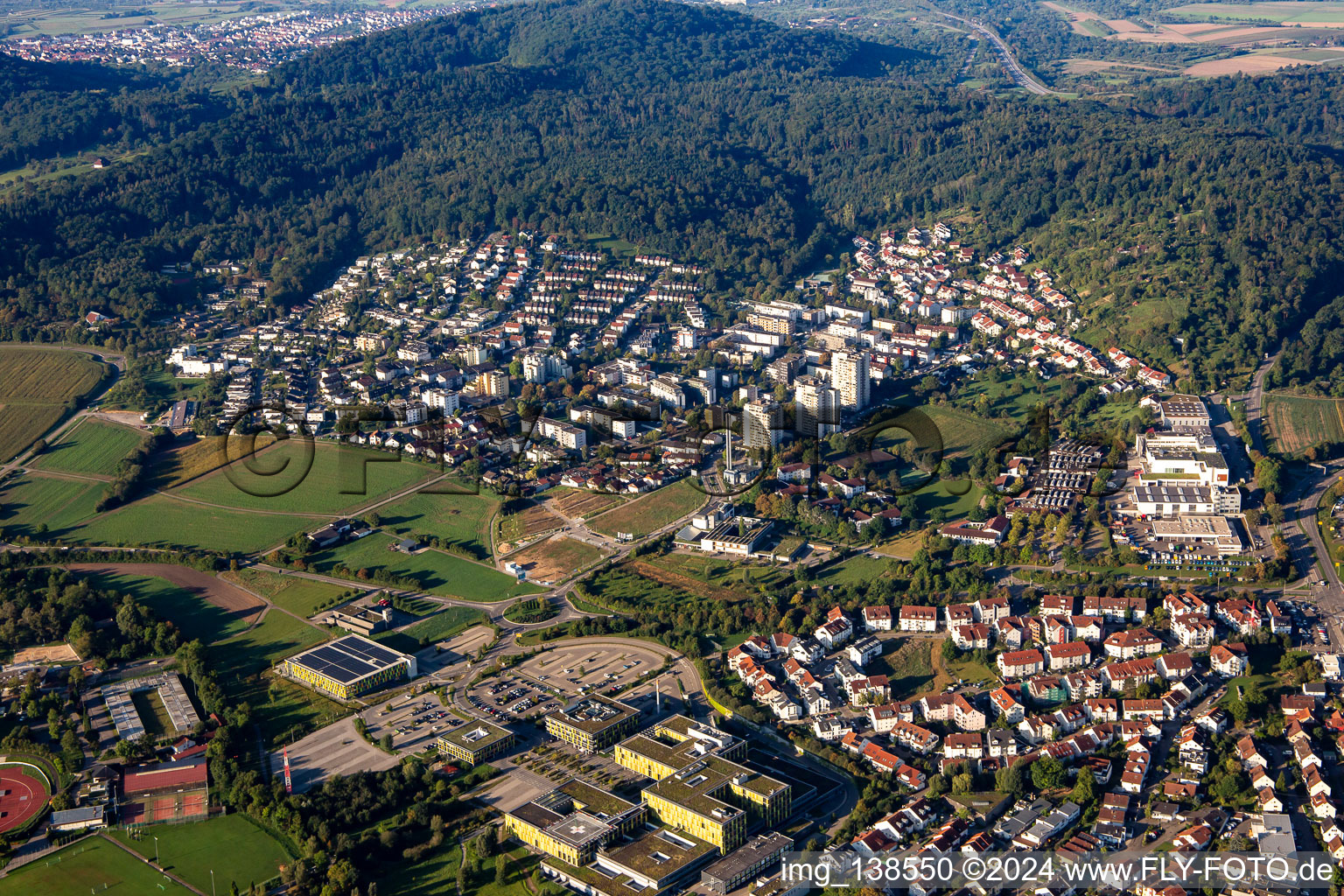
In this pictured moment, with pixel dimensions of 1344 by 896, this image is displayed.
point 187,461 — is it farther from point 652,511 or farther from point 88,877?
point 88,877

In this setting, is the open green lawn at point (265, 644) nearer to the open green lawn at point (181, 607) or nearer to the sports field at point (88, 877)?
the open green lawn at point (181, 607)

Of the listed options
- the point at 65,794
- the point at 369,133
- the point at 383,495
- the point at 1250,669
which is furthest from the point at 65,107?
the point at 1250,669

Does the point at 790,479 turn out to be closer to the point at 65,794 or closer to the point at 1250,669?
the point at 1250,669

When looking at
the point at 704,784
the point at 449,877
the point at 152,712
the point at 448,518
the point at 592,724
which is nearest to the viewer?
the point at 449,877

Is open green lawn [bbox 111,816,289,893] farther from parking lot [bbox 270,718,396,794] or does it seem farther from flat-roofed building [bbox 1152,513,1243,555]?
flat-roofed building [bbox 1152,513,1243,555]

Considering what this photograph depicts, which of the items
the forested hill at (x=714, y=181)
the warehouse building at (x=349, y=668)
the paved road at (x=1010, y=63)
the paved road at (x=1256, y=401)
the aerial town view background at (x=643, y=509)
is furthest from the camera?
the paved road at (x=1010, y=63)

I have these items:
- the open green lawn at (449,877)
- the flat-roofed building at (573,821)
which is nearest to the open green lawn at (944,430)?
the flat-roofed building at (573,821)

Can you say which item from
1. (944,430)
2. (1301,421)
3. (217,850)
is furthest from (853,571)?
(1301,421)
